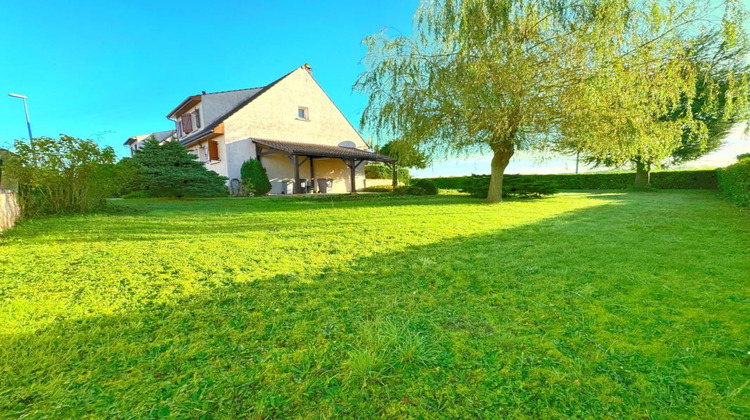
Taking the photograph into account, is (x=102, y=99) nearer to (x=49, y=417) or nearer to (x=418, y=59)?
(x=418, y=59)

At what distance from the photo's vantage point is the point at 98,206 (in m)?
7.15

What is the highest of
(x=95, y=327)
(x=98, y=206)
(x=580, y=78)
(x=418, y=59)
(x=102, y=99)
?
(x=102, y=99)

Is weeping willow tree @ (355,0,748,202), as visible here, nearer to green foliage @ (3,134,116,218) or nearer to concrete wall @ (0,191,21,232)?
green foliage @ (3,134,116,218)

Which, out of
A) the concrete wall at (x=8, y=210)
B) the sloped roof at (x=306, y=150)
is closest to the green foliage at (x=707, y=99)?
the sloped roof at (x=306, y=150)

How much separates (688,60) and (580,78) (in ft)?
9.33

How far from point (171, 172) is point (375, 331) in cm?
1266

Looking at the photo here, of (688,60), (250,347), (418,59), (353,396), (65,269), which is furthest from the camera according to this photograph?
(418,59)

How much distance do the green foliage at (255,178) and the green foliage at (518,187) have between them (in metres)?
9.64

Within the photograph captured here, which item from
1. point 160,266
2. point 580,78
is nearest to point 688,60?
point 580,78

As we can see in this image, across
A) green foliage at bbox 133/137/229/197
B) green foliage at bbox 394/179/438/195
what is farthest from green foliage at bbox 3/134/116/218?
green foliage at bbox 394/179/438/195

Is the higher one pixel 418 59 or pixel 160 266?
pixel 418 59

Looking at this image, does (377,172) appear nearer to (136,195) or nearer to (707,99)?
(136,195)

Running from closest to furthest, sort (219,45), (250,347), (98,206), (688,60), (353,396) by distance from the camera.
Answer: (353,396)
(250,347)
(98,206)
(688,60)
(219,45)

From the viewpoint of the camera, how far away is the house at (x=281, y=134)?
1444 cm
